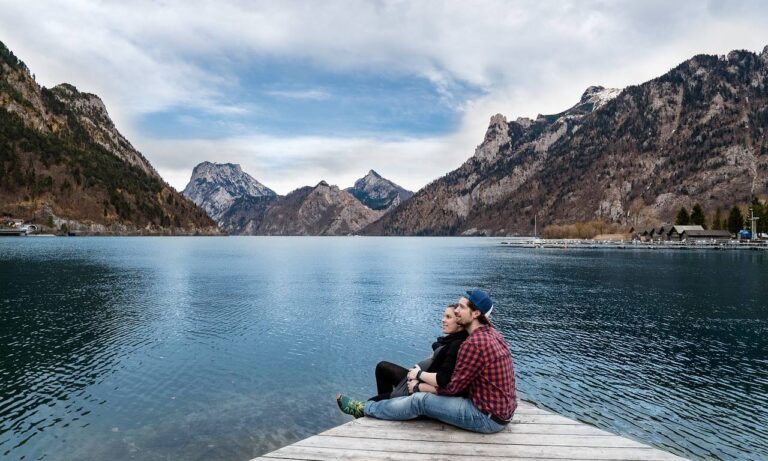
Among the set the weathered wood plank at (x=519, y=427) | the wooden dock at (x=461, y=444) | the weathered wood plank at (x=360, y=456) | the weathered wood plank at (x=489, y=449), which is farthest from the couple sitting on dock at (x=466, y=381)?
the weathered wood plank at (x=360, y=456)

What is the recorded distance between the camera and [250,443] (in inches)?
639

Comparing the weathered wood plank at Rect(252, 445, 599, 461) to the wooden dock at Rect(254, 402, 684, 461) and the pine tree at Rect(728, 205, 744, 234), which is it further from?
the pine tree at Rect(728, 205, 744, 234)

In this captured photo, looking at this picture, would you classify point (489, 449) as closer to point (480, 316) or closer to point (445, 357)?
point (445, 357)

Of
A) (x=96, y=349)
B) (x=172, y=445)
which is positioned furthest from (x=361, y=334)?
(x=172, y=445)

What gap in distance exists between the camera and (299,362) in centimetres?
2716

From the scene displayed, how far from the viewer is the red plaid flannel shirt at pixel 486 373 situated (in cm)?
945

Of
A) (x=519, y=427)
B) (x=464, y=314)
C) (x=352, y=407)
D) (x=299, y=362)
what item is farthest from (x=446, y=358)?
(x=299, y=362)

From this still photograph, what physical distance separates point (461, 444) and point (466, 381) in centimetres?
119

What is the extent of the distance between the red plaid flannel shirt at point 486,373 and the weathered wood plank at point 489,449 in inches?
30.0

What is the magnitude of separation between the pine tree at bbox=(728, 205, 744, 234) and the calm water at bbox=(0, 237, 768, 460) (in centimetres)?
17309

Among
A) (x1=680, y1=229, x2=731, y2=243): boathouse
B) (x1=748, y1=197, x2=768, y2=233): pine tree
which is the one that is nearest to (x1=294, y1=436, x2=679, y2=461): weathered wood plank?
(x1=680, y1=229, x2=731, y2=243): boathouse

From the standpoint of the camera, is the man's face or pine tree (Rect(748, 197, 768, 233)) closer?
the man's face

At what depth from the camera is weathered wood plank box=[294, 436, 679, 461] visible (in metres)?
8.71

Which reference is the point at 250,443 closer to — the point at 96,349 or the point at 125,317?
the point at 96,349
